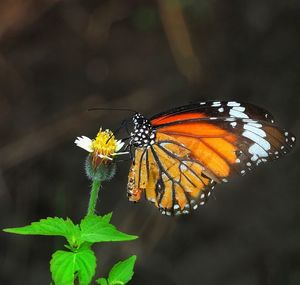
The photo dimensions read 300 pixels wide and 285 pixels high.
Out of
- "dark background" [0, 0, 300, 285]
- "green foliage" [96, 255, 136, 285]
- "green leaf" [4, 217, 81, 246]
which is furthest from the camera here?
"dark background" [0, 0, 300, 285]

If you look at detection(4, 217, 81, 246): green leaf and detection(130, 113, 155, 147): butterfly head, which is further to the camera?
detection(130, 113, 155, 147): butterfly head

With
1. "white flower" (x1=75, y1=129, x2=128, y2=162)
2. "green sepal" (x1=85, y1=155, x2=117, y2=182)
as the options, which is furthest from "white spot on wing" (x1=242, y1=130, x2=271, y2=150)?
"green sepal" (x1=85, y1=155, x2=117, y2=182)

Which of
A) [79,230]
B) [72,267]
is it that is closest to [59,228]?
[79,230]

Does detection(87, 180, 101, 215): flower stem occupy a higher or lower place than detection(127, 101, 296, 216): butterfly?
lower

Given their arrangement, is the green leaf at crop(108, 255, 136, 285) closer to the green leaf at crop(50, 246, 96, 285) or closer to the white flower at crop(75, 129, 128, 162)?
the green leaf at crop(50, 246, 96, 285)

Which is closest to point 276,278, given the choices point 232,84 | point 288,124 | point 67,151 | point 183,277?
point 183,277

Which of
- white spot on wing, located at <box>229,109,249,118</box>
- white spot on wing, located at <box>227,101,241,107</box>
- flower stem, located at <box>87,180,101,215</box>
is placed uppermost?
white spot on wing, located at <box>227,101,241,107</box>

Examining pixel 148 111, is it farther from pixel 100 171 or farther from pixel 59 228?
pixel 59 228
